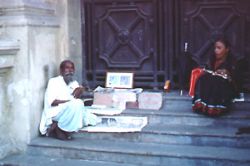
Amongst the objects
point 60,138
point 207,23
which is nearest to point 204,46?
point 207,23

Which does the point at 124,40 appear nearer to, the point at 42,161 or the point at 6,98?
the point at 6,98

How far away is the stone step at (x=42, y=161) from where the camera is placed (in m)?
5.64

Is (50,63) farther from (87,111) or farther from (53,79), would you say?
(87,111)

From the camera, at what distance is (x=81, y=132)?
614cm

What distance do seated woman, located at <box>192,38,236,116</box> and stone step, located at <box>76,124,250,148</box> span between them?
10.8 inches

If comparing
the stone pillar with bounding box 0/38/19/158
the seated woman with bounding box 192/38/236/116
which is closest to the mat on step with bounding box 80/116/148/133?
the seated woman with bounding box 192/38/236/116

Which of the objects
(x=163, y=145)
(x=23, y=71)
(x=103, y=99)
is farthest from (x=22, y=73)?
(x=163, y=145)

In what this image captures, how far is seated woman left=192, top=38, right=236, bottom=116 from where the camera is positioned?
5.86 m

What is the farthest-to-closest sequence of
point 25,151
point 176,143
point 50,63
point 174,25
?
1. point 174,25
2. point 50,63
3. point 25,151
4. point 176,143

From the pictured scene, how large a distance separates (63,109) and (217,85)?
2.05 metres

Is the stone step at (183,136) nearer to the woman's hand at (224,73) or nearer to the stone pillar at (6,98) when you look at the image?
the woman's hand at (224,73)

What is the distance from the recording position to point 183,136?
5691 millimetres

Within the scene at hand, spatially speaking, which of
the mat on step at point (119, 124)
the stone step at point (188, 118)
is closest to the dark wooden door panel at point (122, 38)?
the stone step at point (188, 118)

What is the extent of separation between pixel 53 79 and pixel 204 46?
237cm
